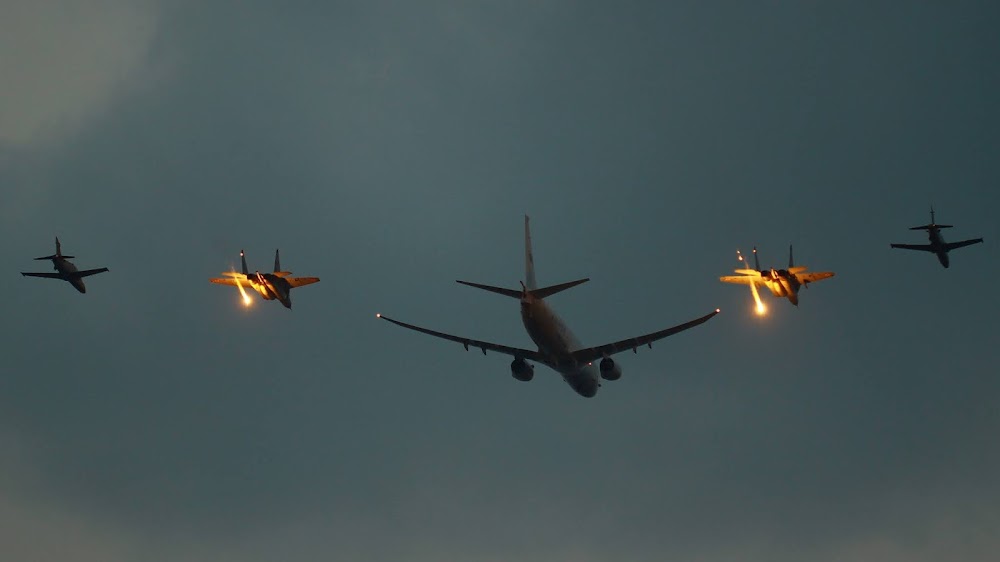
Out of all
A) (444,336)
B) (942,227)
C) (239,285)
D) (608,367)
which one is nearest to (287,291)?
(239,285)

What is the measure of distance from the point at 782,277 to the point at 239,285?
47252 mm

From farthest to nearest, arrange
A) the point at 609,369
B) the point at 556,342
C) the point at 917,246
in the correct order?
the point at 917,246 → the point at 609,369 → the point at 556,342

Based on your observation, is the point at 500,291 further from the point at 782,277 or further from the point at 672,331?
the point at 782,277

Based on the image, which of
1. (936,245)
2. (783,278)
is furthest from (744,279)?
(936,245)

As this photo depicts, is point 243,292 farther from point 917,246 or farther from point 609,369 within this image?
point 917,246

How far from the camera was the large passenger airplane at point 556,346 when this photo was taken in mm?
80688

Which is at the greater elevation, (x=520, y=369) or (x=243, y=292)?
(x=243, y=292)

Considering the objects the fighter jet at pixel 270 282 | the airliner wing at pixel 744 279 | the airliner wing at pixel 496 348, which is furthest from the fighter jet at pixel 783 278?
the fighter jet at pixel 270 282

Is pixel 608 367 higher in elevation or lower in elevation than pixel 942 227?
lower

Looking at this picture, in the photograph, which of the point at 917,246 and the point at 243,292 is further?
the point at 917,246

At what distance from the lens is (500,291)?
77.5 meters

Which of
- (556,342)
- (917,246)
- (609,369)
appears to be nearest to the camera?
(556,342)

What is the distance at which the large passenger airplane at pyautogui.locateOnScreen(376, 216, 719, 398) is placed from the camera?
80.7 m

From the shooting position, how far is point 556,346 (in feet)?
276
